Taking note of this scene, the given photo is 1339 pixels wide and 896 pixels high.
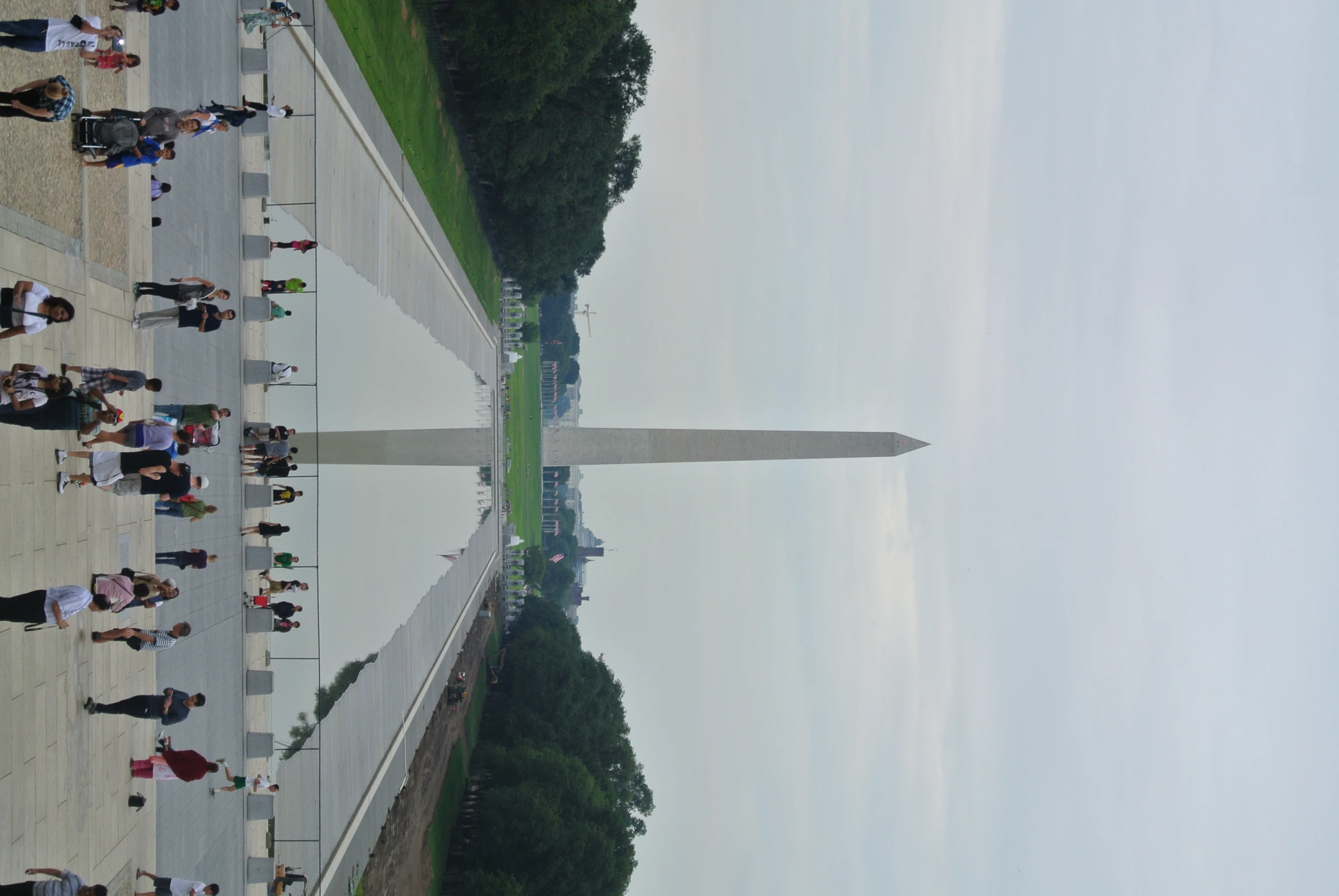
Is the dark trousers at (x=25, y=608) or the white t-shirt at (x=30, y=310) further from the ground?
the white t-shirt at (x=30, y=310)

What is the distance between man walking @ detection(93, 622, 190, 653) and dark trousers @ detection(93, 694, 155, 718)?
1.53 feet

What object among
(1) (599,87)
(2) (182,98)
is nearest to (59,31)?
(2) (182,98)

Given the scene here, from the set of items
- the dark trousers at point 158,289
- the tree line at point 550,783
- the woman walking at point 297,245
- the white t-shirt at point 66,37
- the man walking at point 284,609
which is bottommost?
the tree line at point 550,783

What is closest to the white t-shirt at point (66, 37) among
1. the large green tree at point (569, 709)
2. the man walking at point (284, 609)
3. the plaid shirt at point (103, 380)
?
the plaid shirt at point (103, 380)

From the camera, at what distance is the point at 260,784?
490 inches

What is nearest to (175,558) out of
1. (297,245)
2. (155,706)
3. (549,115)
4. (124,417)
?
(124,417)

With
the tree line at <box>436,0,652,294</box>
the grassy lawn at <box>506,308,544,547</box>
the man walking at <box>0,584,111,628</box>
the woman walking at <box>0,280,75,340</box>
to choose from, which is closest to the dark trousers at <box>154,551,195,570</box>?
the man walking at <box>0,584,111,628</box>

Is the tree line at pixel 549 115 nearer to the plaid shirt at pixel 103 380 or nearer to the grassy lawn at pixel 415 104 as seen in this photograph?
the grassy lawn at pixel 415 104

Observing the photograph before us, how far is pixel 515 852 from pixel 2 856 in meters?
19.9

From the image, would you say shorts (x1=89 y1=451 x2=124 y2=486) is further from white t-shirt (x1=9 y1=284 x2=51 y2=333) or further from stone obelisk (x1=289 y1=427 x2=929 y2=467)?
stone obelisk (x1=289 y1=427 x2=929 y2=467)

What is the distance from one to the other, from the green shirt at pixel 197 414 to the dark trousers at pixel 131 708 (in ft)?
9.39

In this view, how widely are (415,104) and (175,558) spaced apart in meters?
→ 15.8

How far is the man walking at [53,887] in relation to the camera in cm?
697

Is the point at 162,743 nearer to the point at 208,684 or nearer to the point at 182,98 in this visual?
the point at 208,684
